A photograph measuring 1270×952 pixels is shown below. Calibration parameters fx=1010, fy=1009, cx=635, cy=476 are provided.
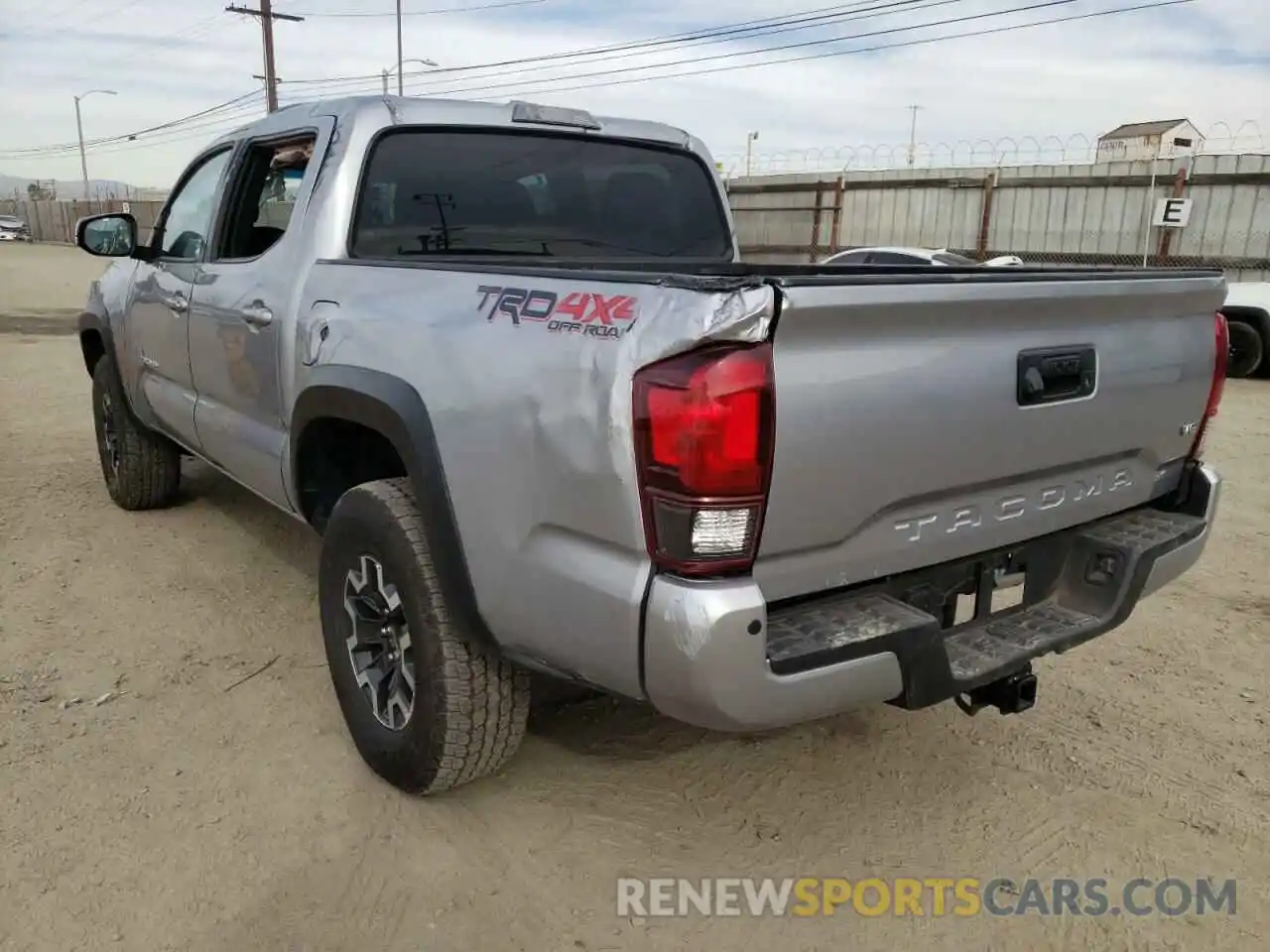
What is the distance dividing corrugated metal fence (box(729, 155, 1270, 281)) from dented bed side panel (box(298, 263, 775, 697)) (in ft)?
49.7

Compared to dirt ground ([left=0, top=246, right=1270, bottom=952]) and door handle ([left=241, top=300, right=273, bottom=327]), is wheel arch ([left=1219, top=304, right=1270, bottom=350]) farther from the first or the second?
door handle ([left=241, top=300, right=273, bottom=327])

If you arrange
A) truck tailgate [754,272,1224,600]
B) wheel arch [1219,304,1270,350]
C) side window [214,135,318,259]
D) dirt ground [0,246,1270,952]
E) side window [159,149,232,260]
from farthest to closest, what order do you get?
wheel arch [1219,304,1270,350] < side window [159,149,232,260] < side window [214,135,318,259] < dirt ground [0,246,1270,952] < truck tailgate [754,272,1224,600]

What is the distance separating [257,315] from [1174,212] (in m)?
15.9

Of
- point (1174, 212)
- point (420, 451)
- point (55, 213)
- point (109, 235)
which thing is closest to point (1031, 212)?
point (1174, 212)

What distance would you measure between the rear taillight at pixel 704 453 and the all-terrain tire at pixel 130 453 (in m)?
4.15

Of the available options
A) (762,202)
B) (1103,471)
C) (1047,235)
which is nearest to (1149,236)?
(1047,235)

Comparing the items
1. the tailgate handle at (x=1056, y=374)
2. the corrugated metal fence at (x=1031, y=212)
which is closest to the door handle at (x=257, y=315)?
the tailgate handle at (x=1056, y=374)

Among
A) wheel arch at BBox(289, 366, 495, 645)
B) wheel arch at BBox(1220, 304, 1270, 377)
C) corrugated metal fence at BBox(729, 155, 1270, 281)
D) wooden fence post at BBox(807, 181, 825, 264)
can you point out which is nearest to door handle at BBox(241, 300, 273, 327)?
wheel arch at BBox(289, 366, 495, 645)

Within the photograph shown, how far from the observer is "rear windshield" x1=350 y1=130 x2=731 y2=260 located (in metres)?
3.37

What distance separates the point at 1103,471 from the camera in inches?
106

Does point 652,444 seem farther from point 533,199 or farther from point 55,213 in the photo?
point 55,213

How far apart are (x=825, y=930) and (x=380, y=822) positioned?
123cm

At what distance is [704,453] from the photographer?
1892 mm

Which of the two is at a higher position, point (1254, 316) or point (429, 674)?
point (1254, 316)
